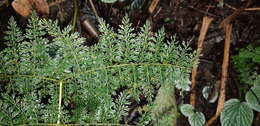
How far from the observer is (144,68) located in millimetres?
1237

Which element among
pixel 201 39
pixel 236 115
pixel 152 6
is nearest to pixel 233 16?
pixel 201 39

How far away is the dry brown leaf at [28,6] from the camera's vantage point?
1.69 metres

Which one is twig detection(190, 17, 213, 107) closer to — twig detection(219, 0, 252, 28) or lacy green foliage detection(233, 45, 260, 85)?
twig detection(219, 0, 252, 28)

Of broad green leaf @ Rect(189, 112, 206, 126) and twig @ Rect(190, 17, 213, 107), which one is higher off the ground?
twig @ Rect(190, 17, 213, 107)

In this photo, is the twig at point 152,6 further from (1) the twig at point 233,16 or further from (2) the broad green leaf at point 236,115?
(2) the broad green leaf at point 236,115

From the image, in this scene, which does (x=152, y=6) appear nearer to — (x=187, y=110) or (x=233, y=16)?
(x=233, y=16)

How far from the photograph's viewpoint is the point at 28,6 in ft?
5.63

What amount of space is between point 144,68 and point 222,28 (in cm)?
117

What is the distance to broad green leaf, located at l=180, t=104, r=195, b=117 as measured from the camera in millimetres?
1904

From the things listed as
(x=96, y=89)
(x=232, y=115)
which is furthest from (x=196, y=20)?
(x=96, y=89)

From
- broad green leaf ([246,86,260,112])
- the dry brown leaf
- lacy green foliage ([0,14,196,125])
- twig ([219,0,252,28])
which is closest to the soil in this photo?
twig ([219,0,252,28])

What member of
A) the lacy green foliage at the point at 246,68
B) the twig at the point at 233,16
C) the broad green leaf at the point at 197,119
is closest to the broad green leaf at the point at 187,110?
the broad green leaf at the point at 197,119

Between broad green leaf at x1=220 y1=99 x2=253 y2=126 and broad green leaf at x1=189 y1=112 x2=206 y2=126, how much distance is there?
13 cm

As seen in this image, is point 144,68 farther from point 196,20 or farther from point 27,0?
point 196,20
